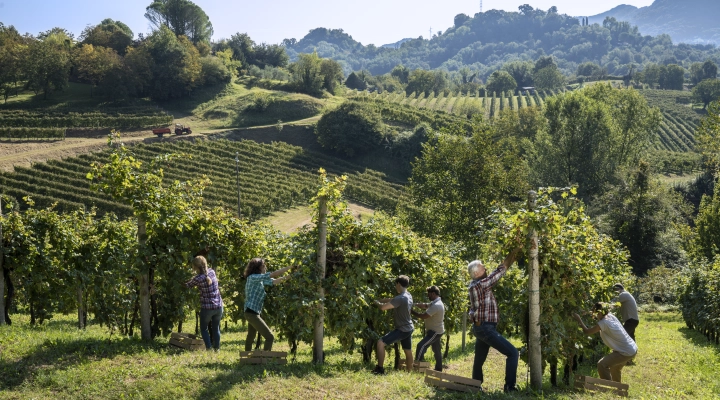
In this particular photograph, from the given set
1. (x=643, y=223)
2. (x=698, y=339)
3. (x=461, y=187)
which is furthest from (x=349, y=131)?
(x=698, y=339)

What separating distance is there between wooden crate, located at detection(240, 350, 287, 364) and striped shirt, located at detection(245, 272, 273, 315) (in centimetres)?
72

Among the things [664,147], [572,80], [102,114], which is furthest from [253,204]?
[572,80]

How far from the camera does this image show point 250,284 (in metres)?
9.43

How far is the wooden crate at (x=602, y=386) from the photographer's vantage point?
8.62 m

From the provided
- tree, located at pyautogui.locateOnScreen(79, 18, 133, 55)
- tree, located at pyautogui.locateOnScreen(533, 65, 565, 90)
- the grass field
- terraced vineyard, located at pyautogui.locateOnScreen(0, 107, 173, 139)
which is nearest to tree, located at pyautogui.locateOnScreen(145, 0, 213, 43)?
tree, located at pyautogui.locateOnScreen(79, 18, 133, 55)

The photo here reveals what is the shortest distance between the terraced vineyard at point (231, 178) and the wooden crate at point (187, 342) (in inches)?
1117

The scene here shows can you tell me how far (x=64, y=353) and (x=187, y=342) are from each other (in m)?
1.85

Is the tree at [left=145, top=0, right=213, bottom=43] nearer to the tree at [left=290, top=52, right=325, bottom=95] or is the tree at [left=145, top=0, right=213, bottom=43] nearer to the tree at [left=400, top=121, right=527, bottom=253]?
the tree at [left=290, top=52, right=325, bottom=95]

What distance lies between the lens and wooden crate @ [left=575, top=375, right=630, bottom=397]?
339 inches

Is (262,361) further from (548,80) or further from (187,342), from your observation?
(548,80)

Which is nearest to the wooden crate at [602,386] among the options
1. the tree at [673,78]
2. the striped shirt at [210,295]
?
the striped shirt at [210,295]

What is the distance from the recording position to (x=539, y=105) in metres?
103

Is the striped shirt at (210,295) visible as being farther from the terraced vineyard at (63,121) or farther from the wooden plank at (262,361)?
the terraced vineyard at (63,121)

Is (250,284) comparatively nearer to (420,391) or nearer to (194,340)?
(194,340)
